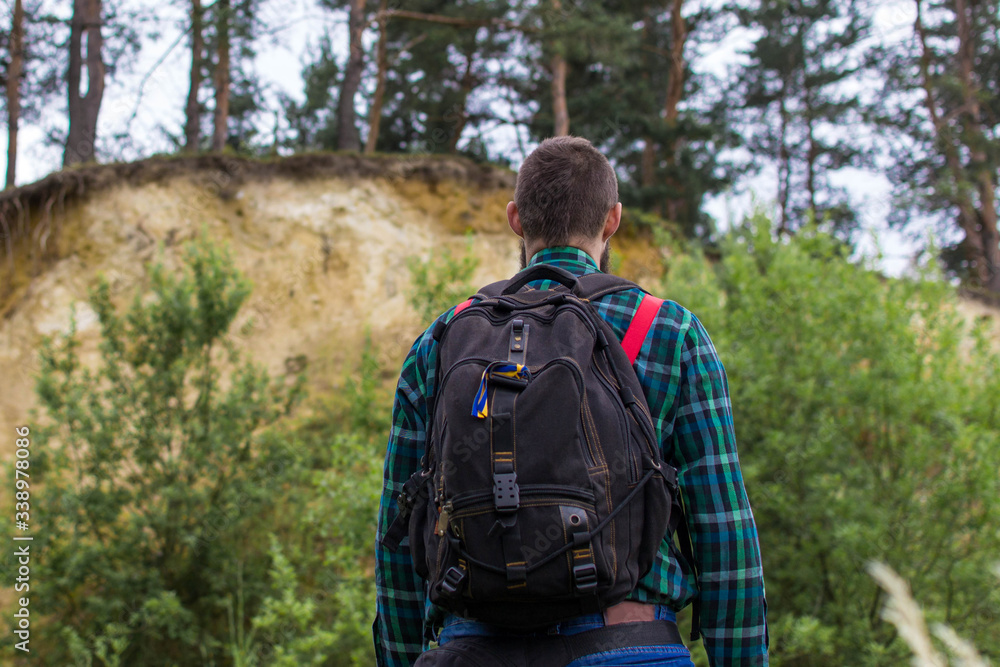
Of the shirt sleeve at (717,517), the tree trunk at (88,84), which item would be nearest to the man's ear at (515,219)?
the shirt sleeve at (717,517)

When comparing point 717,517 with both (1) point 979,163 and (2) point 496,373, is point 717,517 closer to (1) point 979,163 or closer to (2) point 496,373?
(2) point 496,373

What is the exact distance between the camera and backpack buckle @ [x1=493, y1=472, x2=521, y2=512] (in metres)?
1.34

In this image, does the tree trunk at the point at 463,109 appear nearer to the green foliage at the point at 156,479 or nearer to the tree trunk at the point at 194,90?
the tree trunk at the point at 194,90

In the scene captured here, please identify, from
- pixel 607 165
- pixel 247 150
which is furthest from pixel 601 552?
pixel 247 150

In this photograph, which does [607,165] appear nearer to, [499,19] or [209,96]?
[499,19]

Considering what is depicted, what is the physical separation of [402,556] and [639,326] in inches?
34.9

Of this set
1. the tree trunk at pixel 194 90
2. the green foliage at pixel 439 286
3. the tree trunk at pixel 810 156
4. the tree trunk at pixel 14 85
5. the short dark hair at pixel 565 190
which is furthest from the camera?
the tree trunk at pixel 810 156

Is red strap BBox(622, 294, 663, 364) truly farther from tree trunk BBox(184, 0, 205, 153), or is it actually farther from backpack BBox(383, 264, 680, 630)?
tree trunk BBox(184, 0, 205, 153)

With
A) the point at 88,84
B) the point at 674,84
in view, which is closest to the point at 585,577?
the point at 674,84

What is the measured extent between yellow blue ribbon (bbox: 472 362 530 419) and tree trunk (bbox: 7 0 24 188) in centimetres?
1636

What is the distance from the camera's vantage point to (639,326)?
5.45ft

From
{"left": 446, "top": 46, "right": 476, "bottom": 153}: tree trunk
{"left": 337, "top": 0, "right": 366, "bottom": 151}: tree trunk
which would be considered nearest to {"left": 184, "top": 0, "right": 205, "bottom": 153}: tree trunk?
{"left": 337, "top": 0, "right": 366, "bottom": 151}: tree trunk

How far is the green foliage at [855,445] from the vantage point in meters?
4.91

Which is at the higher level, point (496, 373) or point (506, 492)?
point (496, 373)
